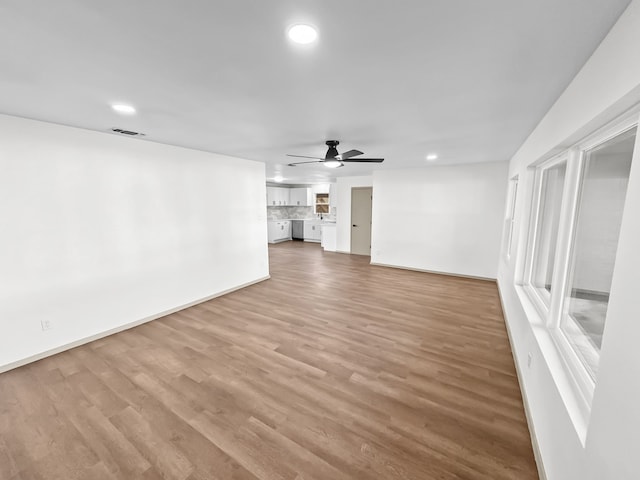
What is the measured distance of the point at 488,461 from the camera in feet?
5.19

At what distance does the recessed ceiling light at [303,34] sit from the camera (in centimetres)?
113

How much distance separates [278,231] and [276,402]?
814 cm

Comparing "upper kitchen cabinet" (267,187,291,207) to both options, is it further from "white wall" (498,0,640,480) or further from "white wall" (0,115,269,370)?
"white wall" (498,0,640,480)

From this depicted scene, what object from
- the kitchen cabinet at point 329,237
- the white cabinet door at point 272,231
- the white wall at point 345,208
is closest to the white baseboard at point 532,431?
the white wall at point 345,208

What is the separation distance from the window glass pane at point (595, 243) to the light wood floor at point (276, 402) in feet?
2.68

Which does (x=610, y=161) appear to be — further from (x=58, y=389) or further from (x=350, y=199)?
(x=350, y=199)

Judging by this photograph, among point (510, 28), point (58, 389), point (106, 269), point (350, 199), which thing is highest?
point (510, 28)

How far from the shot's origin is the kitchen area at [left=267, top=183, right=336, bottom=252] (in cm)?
975

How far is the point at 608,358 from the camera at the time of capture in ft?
3.09

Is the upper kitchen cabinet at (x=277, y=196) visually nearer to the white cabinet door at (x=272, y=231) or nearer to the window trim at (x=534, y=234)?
the white cabinet door at (x=272, y=231)

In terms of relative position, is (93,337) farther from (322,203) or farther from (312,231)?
(322,203)

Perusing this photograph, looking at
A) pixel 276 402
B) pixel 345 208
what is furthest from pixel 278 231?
pixel 276 402

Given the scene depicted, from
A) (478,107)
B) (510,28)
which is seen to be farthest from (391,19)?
(478,107)

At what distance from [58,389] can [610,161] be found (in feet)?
14.0
